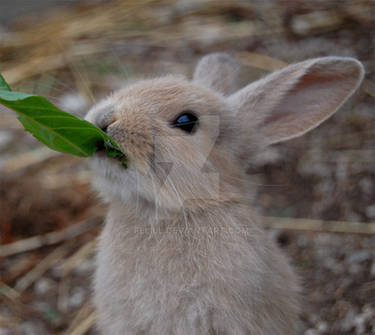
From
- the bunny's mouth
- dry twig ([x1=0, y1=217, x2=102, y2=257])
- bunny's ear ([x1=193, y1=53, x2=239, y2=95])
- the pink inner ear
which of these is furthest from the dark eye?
dry twig ([x1=0, y1=217, x2=102, y2=257])

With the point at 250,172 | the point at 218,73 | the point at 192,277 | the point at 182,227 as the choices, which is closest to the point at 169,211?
the point at 182,227

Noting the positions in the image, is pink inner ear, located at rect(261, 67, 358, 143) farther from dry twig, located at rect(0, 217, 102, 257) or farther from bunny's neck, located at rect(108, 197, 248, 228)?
dry twig, located at rect(0, 217, 102, 257)

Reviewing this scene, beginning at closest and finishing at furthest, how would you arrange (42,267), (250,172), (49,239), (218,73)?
(218,73) → (42,267) → (49,239) → (250,172)

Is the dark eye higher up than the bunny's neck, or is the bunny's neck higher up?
the dark eye

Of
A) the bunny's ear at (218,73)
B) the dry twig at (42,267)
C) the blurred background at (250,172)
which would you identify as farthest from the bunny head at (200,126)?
the dry twig at (42,267)

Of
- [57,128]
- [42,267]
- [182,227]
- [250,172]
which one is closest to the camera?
[57,128]

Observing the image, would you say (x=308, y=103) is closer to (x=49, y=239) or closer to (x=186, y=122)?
(x=186, y=122)
